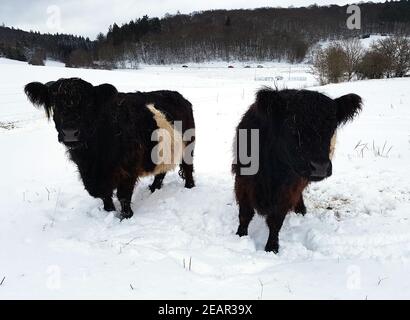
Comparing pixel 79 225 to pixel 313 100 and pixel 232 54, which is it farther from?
pixel 232 54

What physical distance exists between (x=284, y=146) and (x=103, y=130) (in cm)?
209

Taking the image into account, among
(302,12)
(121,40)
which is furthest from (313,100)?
(302,12)

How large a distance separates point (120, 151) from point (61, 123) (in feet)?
2.64

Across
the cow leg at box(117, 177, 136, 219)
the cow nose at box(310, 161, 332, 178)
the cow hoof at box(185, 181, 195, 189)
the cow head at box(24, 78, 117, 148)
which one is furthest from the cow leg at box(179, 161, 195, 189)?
the cow nose at box(310, 161, 332, 178)

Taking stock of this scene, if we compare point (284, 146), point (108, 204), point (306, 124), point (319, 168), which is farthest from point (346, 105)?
point (108, 204)

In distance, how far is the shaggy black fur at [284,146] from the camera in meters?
3.20

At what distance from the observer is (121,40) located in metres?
96.2

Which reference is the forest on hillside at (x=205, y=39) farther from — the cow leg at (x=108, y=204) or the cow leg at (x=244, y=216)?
the cow leg at (x=244, y=216)

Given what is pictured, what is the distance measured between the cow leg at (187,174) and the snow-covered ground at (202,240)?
17cm

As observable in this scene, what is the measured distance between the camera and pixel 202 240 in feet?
13.0

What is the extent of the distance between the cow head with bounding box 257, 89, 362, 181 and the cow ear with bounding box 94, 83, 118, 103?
174 cm

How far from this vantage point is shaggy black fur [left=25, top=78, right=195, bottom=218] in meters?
4.02

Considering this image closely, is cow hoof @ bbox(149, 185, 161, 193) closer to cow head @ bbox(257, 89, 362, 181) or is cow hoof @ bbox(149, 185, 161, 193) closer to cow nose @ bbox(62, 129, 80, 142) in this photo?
cow nose @ bbox(62, 129, 80, 142)

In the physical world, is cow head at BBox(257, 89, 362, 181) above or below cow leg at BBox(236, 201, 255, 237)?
above
